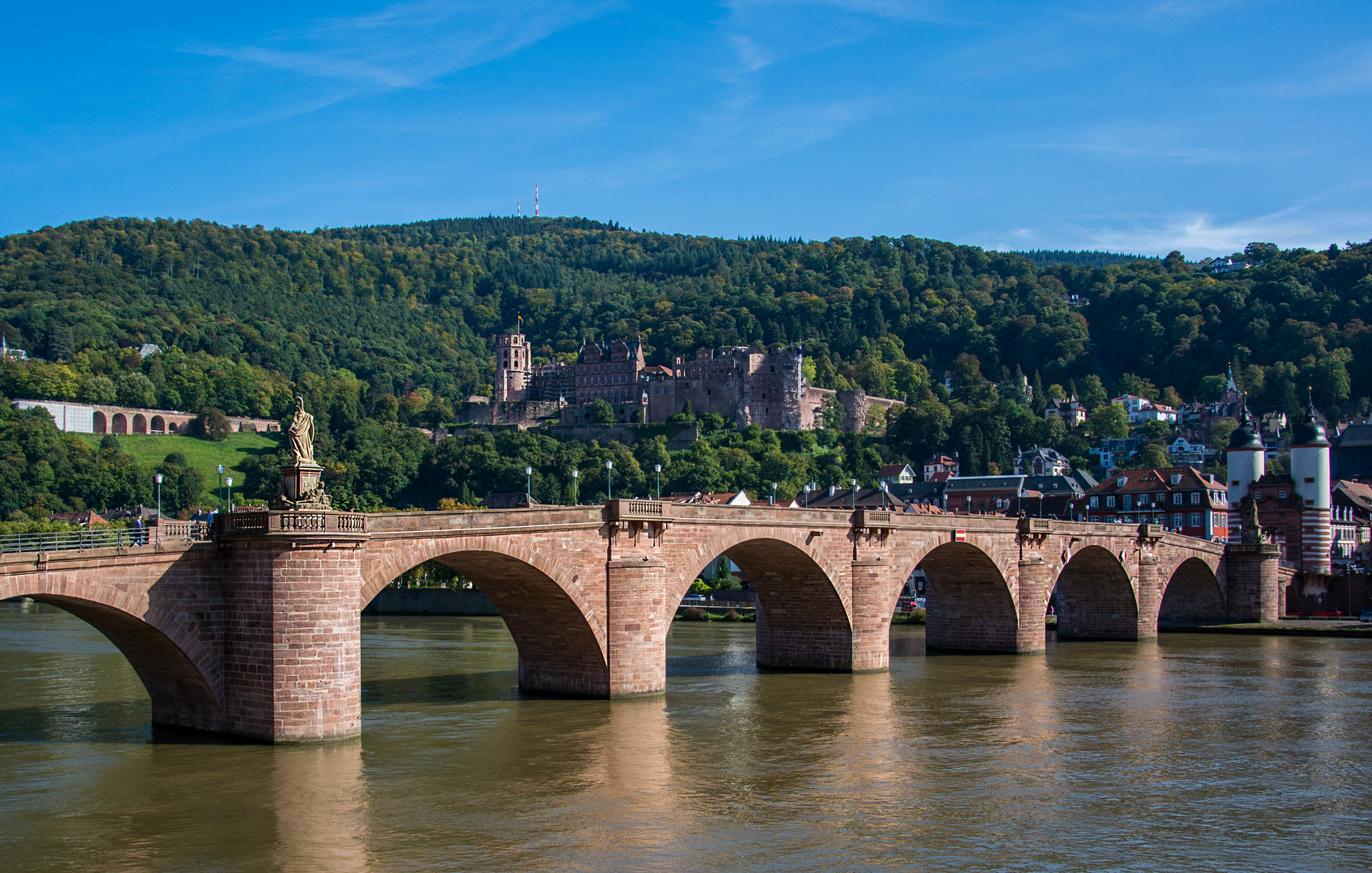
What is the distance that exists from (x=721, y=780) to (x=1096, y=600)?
3882 centimetres

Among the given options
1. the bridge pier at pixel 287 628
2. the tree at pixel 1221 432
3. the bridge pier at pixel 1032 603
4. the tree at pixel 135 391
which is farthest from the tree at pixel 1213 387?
the bridge pier at pixel 287 628

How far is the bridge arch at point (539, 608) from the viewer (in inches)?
1275

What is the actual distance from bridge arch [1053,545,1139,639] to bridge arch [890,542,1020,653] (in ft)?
27.1

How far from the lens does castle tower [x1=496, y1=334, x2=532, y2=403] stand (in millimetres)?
179750

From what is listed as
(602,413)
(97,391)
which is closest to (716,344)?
(602,413)

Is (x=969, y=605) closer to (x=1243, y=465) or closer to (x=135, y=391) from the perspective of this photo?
(x=1243, y=465)

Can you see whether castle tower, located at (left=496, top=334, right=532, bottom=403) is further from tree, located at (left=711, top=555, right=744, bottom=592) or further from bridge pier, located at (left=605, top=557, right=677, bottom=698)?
bridge pier, located at (left=605, top=557, right=677, bottom=698)

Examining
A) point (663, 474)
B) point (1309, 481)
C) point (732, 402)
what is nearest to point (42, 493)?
point (663, 474)

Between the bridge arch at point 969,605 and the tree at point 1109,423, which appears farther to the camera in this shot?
the tree at point 1109,423

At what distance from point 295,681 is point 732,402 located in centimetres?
13139

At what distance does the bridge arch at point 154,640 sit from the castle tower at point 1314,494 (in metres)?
67.5

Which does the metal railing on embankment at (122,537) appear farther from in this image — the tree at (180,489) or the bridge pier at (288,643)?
the tree at (180,489)

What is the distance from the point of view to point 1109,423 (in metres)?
149

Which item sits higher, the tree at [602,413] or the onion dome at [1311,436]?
the tree at [602,413]
